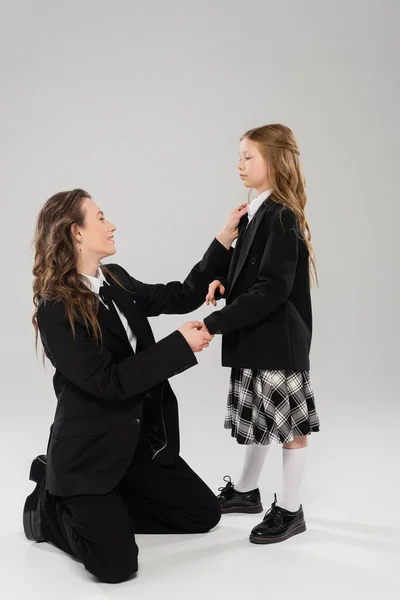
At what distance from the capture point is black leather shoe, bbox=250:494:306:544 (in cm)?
316

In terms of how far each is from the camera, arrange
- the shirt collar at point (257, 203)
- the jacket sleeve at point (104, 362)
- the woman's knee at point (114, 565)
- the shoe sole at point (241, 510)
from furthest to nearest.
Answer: the shoe sole at point (241, 510), the shirt collar at point (257, 203), the jacket sleeve at point (104, 362), the woman's knee at point (114, 565)

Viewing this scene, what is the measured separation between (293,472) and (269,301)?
0.68m

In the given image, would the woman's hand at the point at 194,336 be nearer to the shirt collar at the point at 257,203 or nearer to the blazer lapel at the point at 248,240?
the blazer lapel at the point at 248,240

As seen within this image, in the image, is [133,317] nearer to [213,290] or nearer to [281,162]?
[213,290]

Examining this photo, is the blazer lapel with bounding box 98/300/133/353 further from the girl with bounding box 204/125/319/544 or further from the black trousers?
the black trousers

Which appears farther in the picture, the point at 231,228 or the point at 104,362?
the point at 231,228

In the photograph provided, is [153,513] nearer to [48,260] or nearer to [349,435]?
[48,260]

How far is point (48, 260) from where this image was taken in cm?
312

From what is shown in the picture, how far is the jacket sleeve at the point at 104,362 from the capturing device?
116 inches

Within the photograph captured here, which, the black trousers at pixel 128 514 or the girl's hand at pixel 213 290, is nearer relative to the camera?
the black trousers at pixel 128 514

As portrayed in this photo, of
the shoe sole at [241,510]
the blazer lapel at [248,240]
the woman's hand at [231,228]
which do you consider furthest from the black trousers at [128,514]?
the woman's hand at [231,228]

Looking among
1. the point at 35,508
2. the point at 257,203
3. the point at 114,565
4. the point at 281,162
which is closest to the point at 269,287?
the point at 257,203

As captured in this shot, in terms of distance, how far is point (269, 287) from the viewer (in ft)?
10.3

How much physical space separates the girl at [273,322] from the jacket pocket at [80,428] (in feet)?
1.69
